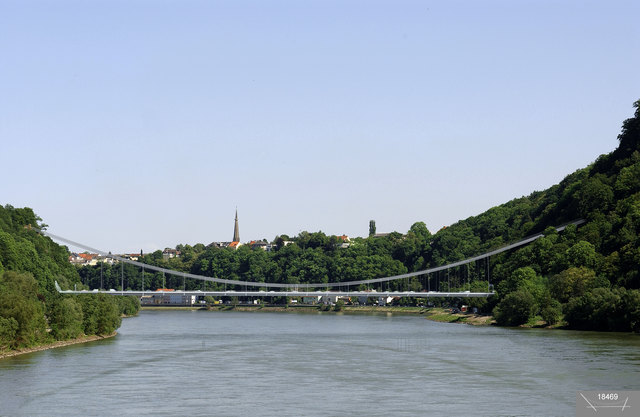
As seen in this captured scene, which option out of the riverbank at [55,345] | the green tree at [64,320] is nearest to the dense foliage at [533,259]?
the green tree at [64,320]

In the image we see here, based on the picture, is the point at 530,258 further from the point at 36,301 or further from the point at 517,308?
the point at 36,301

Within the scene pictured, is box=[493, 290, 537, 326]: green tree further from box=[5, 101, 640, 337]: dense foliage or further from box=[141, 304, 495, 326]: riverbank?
box=[141, 304, 495, 326]: riverbank

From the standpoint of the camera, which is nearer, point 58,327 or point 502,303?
point 58,327

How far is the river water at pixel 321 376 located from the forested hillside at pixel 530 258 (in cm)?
1304

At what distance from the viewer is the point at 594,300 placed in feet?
251

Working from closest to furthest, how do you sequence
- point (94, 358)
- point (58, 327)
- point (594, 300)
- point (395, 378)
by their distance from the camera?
1. point (395, 378)
2. point (94, 358)
3. point (58, 327)
4. point (594, 300)

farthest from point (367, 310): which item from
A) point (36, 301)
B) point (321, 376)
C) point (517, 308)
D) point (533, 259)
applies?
point (321, 376)

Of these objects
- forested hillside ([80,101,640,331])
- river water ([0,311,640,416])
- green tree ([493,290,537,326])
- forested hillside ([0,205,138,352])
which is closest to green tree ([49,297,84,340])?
forested hillside ([0,205,138,352])

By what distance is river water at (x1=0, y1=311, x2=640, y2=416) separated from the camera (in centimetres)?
3525

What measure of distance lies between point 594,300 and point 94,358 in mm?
42978

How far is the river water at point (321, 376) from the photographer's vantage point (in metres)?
35.2

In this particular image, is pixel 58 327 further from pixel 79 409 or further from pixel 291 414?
pixel 291 414

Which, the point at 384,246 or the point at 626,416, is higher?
the point at 384,246

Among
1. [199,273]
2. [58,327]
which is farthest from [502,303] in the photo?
[199,273]
